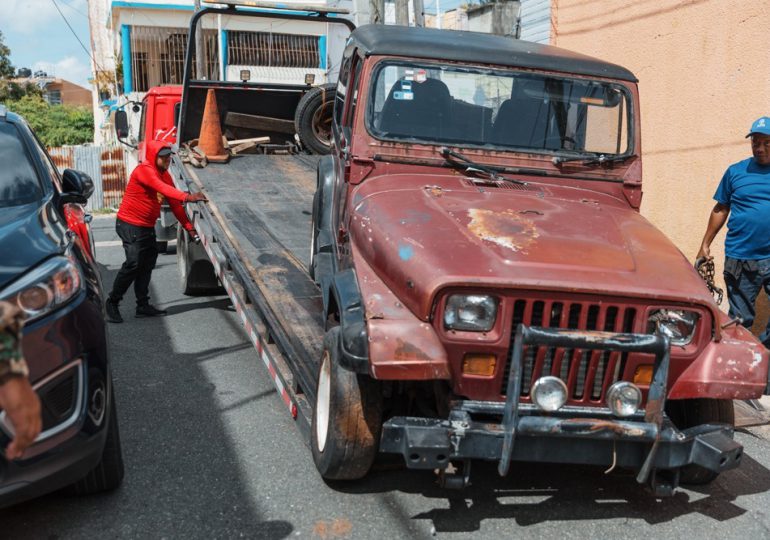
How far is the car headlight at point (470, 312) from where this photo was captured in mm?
3350

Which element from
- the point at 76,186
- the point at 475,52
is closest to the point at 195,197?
the point at 76,186

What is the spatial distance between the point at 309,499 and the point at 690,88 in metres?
6.24

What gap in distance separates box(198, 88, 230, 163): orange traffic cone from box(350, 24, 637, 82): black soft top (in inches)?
154

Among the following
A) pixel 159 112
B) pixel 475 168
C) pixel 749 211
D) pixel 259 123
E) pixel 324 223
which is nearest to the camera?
pixel 475 168

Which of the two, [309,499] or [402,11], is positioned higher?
[402,11]

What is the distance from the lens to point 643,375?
11.3 feet

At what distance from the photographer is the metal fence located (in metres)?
20.3

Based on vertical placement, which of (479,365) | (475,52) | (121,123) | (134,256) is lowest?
(134,256)

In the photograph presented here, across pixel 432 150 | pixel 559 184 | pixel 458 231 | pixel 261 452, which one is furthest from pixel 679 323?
pixel 261 452

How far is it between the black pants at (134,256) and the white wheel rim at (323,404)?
421 cm

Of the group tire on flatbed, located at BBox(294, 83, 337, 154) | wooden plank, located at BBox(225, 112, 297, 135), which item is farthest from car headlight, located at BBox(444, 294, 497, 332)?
wooden plank, located at BBox(225, 112, 297, 135)

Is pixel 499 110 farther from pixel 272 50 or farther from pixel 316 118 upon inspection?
pixel 272 50

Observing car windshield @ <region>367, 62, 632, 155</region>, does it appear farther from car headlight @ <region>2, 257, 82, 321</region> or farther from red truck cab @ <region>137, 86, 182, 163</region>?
red truck cab @ <region>137, 86, 182, 163</region>

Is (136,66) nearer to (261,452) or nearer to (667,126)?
(667,126)
